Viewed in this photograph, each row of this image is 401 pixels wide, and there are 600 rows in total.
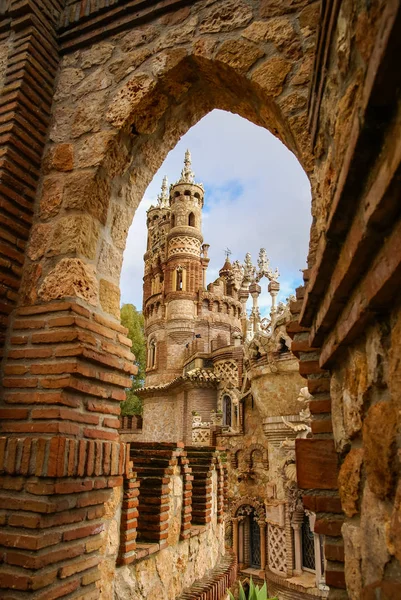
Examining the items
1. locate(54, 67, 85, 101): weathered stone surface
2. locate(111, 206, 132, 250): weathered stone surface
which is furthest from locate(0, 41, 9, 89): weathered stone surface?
locate(111, 206, 132, 250): weathered stone surface

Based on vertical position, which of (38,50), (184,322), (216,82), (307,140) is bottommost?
(307,140)

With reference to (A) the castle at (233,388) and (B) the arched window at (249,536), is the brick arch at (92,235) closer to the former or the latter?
(A) the castle at (233,388)

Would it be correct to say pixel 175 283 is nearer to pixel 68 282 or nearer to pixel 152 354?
pixel 152 354

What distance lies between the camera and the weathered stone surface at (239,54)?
274cm

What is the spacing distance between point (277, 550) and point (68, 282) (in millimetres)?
12882

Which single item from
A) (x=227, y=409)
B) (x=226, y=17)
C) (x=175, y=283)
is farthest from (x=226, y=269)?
(x=226, y=17)

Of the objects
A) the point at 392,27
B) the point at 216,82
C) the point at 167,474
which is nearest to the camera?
the point at 392,27

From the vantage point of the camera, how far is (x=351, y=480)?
4.80 feet

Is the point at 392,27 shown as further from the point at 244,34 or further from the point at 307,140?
the point at 244,34

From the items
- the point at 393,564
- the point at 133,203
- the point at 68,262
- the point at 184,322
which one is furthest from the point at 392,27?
the point at 184,322

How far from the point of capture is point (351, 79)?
3.82 feet

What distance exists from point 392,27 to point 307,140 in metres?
1.70

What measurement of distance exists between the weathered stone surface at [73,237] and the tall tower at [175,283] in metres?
24.1

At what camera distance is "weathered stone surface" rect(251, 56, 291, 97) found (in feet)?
8.55
